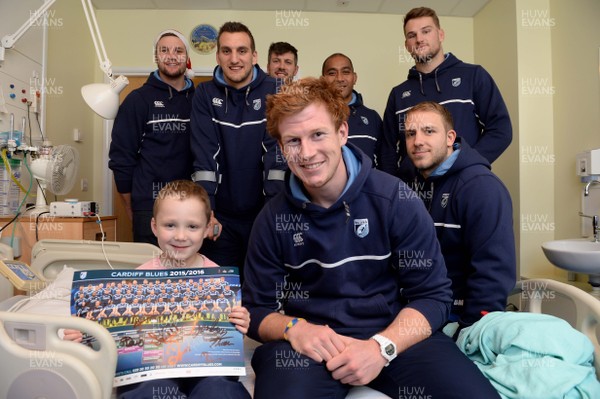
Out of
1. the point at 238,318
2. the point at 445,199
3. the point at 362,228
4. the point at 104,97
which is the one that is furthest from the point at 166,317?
the point at 104,97

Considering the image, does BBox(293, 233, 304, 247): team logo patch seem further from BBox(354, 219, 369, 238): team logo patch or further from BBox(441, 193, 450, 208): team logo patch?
BBox(441, 193, 450, 208): team logo patch

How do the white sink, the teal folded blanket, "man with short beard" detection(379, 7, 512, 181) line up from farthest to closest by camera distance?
"man with short beard" detection(379, 7, 512, 181)
the white sink
the teal folded blanket

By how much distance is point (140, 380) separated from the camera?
51.0 inches

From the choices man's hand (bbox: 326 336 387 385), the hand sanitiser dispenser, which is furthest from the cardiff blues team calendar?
the hand sanitiser dispenser

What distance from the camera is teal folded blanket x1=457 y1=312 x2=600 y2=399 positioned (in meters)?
1.24

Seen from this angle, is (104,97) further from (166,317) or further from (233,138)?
(166,317)

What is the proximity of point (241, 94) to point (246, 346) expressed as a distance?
1411mm

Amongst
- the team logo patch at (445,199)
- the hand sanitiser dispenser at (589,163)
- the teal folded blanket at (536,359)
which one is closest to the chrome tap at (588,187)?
the hand sanitiser dispenser at (589,163)

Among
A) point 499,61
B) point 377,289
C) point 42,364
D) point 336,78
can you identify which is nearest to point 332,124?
point 377,289

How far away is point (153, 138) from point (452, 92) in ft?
6.37

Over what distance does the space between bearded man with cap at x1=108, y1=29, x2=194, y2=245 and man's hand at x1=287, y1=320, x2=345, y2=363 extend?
1.72m

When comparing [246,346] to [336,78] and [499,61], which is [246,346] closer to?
[336,78]

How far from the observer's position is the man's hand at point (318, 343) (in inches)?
54.5

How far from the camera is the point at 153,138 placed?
2910 millimetres
